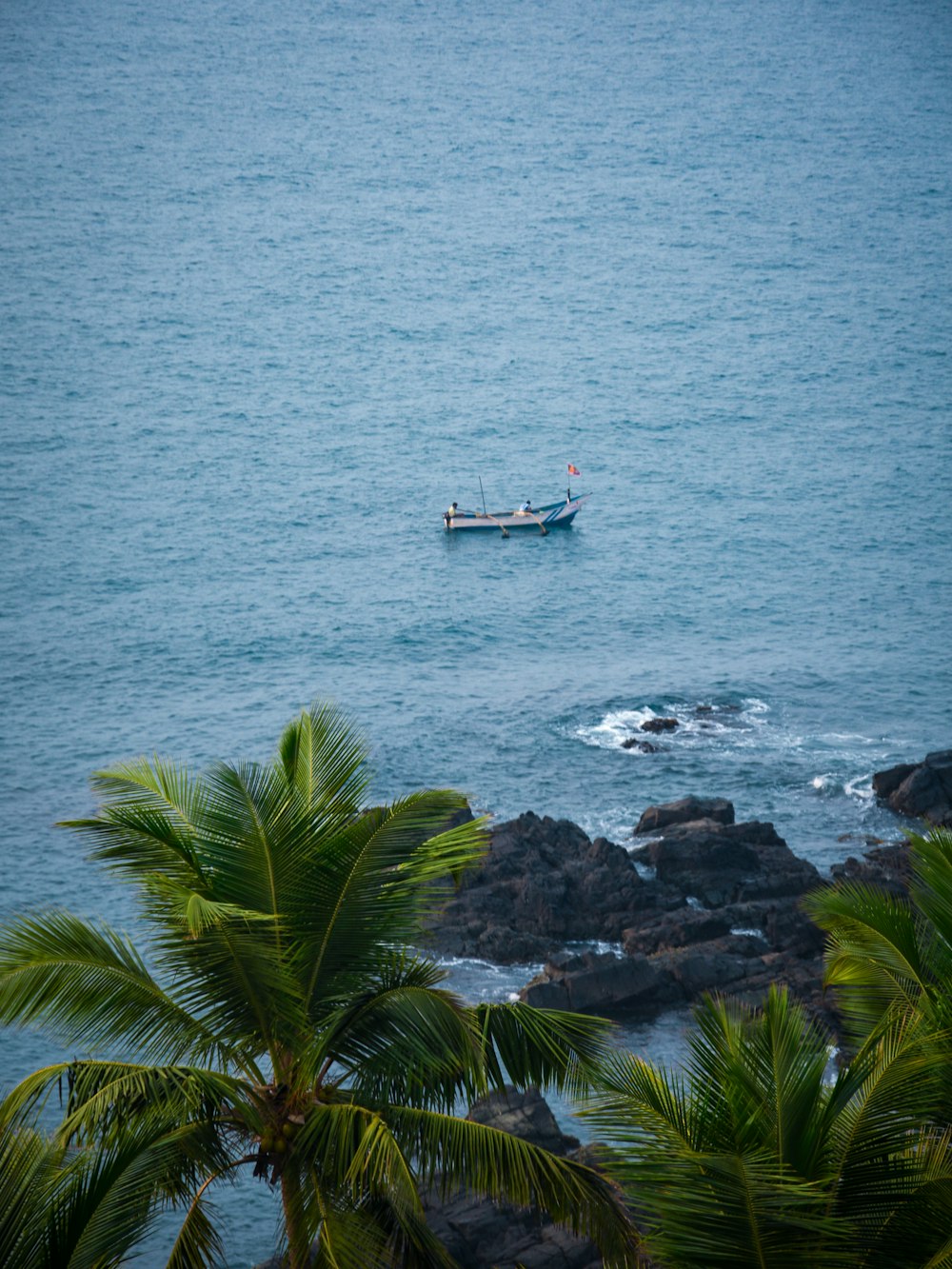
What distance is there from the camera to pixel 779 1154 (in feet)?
36.7

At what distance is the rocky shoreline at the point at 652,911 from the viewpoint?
34.1 metres

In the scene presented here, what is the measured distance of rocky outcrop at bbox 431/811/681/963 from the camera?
37.6 m

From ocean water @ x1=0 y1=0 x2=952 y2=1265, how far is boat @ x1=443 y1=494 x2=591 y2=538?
0.93 meters

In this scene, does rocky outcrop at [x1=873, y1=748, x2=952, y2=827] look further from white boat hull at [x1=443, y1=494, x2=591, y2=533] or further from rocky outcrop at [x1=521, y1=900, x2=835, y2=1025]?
white boat hull at [x1=443, y1=494, x2=591, y2=533]

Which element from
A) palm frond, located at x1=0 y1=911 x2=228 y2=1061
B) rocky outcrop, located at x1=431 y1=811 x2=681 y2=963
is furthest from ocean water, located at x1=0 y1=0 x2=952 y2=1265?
palm frond, located at x1=0 y1=911 x2=228 y2=1061

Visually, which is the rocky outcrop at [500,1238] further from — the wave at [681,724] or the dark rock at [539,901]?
the wave at [681,724]

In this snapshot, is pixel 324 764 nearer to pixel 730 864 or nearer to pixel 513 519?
pixel 730 864

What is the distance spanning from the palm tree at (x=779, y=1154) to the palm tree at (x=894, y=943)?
1.83 m

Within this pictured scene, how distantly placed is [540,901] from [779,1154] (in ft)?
90.4

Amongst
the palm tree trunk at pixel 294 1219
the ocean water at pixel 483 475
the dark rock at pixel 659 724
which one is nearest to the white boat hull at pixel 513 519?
the ocean water at pixel 483 475

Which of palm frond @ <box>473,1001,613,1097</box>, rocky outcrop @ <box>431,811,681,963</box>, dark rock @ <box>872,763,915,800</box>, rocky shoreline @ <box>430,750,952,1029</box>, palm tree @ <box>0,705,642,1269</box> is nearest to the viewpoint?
palm tree @ <box>0,705,642,1269</box>

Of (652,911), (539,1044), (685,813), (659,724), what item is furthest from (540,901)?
(539,1044)

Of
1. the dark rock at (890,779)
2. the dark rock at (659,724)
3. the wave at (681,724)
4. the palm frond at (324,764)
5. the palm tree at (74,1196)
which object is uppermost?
the palm frond at (324,764)

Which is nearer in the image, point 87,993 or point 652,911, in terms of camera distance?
point 87,993
